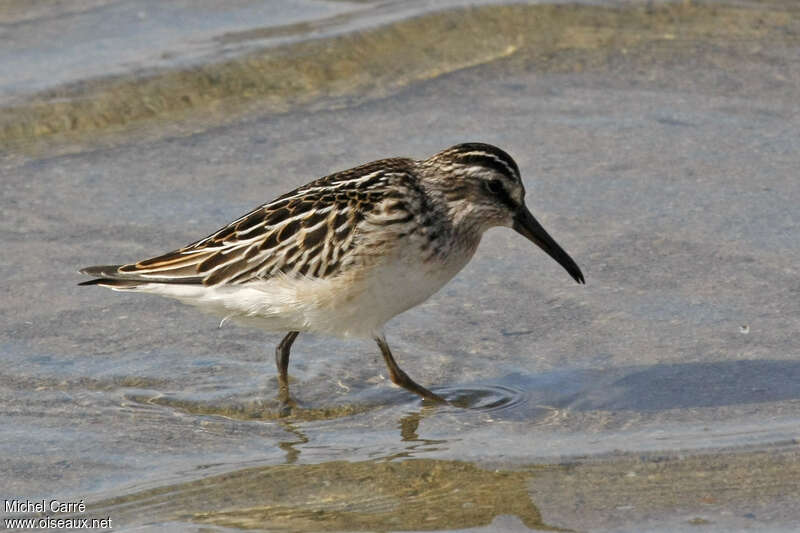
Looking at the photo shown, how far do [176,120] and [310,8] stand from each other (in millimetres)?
2997

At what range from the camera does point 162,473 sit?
8.19 metres

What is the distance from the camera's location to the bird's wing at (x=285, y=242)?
29.3 ft

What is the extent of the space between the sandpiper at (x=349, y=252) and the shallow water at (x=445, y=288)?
0.65 m

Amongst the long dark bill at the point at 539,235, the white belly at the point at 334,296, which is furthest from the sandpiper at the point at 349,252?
the long dark bill at the point at 539,235

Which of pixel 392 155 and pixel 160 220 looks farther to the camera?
pixel 392 155

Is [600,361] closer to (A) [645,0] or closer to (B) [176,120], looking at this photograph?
(B) [176,120]

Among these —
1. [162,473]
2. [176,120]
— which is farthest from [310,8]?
[162,473]

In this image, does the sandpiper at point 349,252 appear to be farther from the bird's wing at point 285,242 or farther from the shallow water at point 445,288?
the shallow water at point 445,288

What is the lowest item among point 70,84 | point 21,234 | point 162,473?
point 162,473

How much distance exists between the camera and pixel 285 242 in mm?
9047

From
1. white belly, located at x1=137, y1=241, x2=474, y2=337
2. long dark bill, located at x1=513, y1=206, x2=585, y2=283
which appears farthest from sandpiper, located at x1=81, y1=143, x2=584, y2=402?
long dark bill, located at x1=513, y1=206, x2=585, y2=283

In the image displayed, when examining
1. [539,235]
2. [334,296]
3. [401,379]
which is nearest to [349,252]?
[334,296]

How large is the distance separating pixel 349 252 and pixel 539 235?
1466 mm

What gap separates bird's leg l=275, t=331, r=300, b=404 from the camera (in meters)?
9.36
